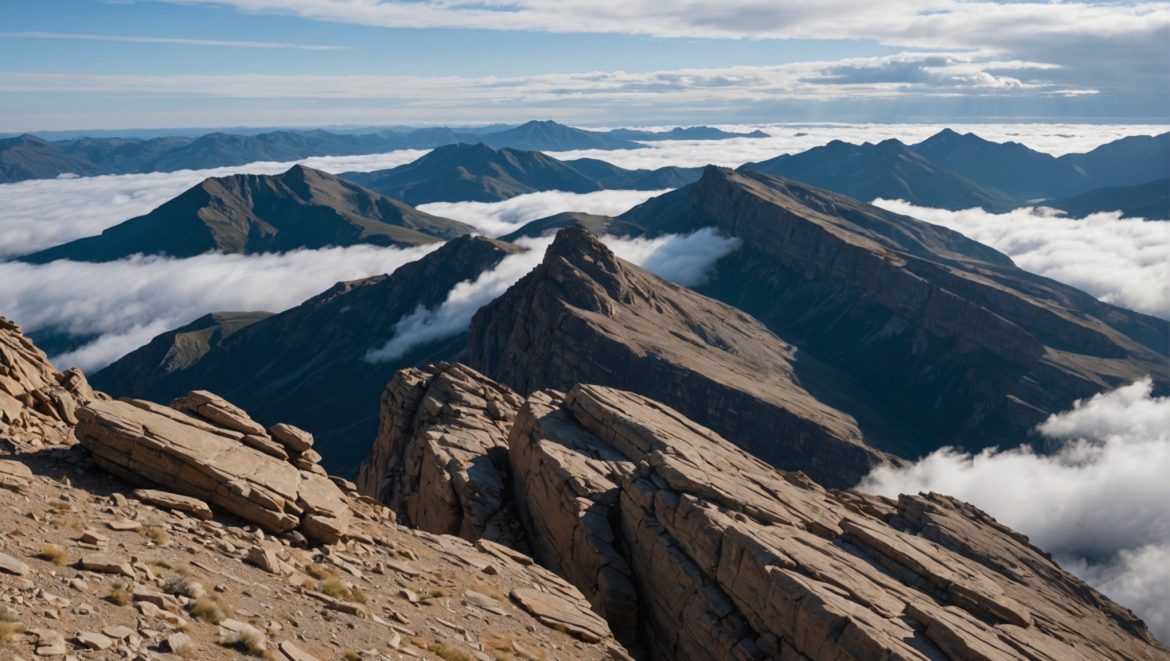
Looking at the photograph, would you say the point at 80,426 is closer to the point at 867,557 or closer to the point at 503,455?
the point at 503,455

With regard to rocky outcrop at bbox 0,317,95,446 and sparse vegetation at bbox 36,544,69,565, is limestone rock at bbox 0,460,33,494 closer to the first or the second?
rocky outcrop at bbox 0,317,95,446

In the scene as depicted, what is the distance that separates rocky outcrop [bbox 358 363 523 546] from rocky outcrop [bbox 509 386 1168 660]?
9.02 ft

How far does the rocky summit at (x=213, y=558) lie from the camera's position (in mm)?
25344

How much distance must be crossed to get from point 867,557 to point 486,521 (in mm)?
26812

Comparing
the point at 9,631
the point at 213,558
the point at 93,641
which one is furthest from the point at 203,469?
the point at 9,631

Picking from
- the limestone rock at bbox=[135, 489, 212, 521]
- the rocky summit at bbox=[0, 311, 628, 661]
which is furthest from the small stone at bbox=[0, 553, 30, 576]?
the limestone rock at bbox=[135, 489, 212, 521]

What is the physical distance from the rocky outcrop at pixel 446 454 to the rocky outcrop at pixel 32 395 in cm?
2632

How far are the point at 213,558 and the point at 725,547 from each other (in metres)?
28.4

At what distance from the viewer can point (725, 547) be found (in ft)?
161

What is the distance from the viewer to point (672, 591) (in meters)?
50.2

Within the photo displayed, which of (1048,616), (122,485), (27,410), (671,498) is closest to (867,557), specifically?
(671,498)

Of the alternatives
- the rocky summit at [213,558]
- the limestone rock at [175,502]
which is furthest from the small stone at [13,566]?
the limestone rock at [175,502]

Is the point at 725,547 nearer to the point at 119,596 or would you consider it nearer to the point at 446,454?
the point at 446,454

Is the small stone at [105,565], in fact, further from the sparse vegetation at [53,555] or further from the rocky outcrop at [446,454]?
the rocky outcrop at [446,454]
